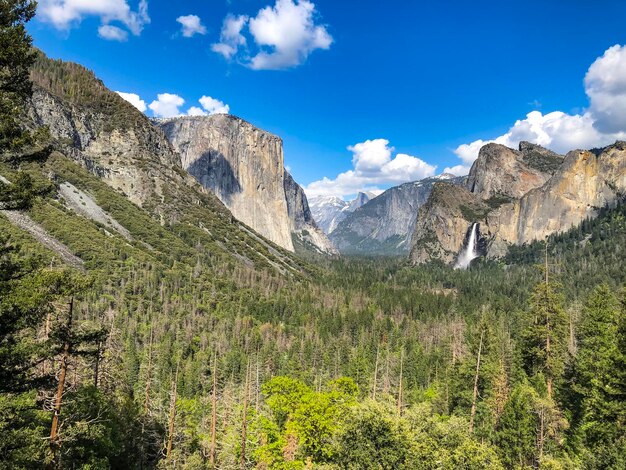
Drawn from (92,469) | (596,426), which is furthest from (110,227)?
(596,426)

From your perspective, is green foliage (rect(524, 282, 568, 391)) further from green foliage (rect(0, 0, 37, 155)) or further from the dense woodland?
green foliage (rect(0, 0, 37, 155))

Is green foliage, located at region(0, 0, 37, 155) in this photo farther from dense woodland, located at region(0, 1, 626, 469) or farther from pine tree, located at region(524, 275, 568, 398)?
pine tree, located at region(524, 275, 568, 398)

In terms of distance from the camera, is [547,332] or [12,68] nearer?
[12,68]

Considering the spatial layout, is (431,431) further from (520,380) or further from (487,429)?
(520,380)

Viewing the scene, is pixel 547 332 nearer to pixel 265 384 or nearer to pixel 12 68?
pixel 265 384

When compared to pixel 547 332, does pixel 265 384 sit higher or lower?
lower

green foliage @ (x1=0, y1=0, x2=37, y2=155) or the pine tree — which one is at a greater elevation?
green foliage @ (x1=0, y1=0, x2=37, y2=155)

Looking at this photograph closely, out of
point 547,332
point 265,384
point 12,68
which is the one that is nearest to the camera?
point 12,68

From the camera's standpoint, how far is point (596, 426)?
88.2ft

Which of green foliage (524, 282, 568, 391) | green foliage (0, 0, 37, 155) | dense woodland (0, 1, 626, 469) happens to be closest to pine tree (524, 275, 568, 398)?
green foliage (524, 282, 568, 391)

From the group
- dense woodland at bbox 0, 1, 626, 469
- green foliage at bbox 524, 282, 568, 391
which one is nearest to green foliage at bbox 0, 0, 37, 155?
dense woodland at bbox 0, 1, 626, 469

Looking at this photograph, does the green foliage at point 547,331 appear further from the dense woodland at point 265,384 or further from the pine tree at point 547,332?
the dense woodland at point 265,384

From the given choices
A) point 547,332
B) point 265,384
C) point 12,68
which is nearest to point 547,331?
point 547,332

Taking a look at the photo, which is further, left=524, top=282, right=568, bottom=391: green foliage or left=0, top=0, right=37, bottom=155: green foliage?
left=524, top=282, right=568, bottom=391: green foliage
